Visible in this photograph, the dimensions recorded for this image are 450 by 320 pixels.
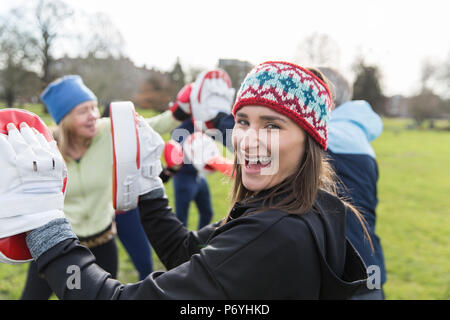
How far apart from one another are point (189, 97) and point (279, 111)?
4.61 ft

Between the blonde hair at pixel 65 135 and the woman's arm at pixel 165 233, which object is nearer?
the woman's arm at pixel 165 233

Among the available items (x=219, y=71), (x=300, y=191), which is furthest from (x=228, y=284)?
(x=219, y=71)

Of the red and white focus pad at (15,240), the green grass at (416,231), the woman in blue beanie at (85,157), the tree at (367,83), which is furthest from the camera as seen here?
the tree at (367,83)

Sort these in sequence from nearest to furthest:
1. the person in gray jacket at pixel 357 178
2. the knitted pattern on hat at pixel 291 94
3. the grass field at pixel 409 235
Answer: the knitted pattern on hat at pixel 291 94
the person in gray jacket at pixel 357 178
the grass field at pixel 409 235

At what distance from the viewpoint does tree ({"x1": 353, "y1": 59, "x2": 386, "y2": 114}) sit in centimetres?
3256

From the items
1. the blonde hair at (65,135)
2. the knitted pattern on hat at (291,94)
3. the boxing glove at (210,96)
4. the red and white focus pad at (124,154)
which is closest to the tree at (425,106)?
the boxing glove at (210,96)

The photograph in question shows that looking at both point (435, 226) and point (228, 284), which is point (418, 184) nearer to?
point (435, 226)

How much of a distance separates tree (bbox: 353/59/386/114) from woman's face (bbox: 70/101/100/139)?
3362cm

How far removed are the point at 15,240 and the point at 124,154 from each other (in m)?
0.51

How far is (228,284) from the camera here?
956 mm

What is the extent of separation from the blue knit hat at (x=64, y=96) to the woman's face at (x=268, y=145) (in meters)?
1.86

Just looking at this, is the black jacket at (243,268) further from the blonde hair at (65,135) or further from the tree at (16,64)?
the tree at (16,64)

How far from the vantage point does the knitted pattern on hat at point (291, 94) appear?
1181mm

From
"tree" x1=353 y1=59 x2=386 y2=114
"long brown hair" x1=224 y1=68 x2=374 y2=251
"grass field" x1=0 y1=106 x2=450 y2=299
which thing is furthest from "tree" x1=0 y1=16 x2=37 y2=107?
"tree" x1=353 y1=59 x2=386 y2=114
